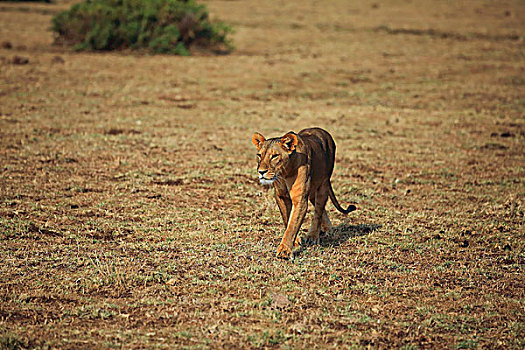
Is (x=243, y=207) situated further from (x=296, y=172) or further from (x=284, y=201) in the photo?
(x=296, y=172)

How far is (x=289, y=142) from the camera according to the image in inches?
232

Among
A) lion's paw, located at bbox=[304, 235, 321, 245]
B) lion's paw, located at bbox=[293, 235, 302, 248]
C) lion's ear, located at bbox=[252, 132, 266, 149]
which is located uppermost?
lion's ear, located at bbox=[252, 132, 266, 149]

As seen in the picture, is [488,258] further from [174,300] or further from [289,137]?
[174,300]

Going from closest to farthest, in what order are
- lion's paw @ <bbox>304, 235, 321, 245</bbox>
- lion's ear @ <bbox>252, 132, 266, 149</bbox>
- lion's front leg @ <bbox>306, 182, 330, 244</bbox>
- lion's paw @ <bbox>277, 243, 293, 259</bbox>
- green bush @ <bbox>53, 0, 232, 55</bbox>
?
lion's ear @ <bbox>252, 132, 266, 149</bbox>, lion's paw @ <bbox>277, 243, 293, 259</bbox>, lion's front leg @ <bbox>306, 182, 330, 244</bbox>, lion's paw @ <bbox>304, 235, 321, 245</bbox>, green bush @ <bbox>53, 0, 232, 55</bbox>

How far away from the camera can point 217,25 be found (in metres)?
23.4

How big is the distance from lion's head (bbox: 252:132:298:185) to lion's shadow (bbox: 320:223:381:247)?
154 centimetres

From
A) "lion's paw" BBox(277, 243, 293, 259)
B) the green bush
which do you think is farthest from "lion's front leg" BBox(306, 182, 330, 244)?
the green bush

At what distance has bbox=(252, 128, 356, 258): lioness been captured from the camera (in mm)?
5871

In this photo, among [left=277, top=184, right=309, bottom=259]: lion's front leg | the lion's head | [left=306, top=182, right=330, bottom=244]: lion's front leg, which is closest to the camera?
the lion's head

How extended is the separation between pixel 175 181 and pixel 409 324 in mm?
5083

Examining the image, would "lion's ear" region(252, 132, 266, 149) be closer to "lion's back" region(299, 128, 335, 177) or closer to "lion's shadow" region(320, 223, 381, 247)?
"lion's back" region(299, 128, 335, 177)

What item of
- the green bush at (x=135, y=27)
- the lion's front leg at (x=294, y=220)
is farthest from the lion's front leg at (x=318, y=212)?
the green bush at (x=135, y=27)

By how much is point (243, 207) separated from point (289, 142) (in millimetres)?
2733

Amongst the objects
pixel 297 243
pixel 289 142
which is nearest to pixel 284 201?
pixel 297 243
